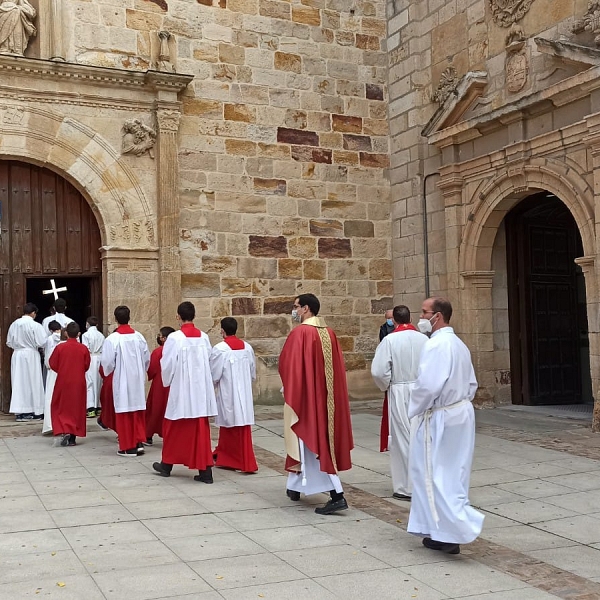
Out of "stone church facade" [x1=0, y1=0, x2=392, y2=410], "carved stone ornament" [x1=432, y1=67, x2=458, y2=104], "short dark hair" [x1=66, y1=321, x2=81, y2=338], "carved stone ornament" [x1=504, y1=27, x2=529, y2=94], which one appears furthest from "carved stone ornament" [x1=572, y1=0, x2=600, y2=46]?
"short dark hair" [x1=66, y1=321, x2=81, y2=338]

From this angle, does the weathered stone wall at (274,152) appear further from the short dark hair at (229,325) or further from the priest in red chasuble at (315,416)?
the priest in red chasuble at (315,416)

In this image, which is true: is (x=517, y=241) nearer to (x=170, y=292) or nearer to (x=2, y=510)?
(x=170, y=292)

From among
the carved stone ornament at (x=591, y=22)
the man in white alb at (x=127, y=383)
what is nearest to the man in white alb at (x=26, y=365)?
the man in white alb at (x=127, y=383)

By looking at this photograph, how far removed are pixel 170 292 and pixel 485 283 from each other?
4.40m

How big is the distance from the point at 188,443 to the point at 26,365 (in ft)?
14.2

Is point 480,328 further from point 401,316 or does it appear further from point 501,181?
point 401,316

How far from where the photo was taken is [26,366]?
9.85 m

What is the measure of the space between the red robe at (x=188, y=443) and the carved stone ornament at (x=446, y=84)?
6803mm

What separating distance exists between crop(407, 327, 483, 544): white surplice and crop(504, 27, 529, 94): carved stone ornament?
6.41m

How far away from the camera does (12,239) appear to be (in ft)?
33.3

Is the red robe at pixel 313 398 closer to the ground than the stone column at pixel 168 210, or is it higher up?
closer to the ground

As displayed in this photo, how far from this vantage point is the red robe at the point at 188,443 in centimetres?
630

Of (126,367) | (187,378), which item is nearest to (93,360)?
(126,367)

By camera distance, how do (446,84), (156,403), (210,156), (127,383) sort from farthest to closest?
1. (446,84)
2. (210,156)
3. (156,403)
4. (127,383)
